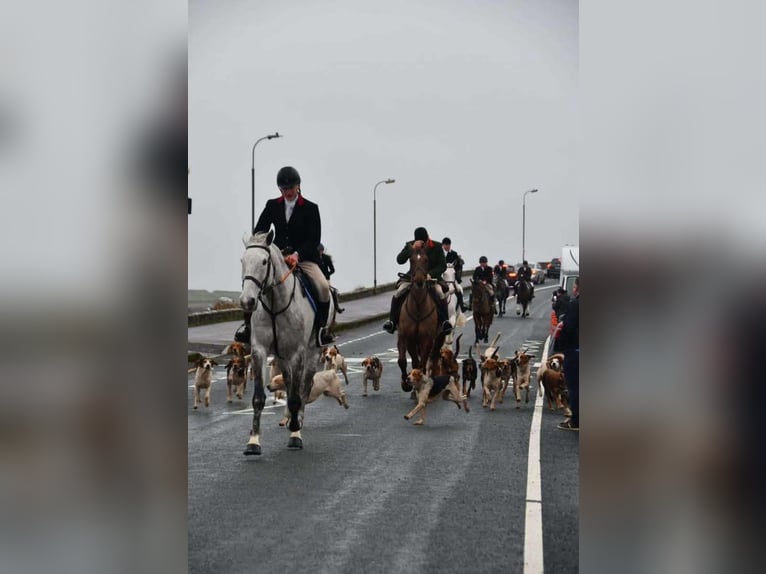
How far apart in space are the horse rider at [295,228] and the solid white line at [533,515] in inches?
110

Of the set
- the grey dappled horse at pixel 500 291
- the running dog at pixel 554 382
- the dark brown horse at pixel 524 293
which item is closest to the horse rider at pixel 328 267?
the running dog at pixel 554 382

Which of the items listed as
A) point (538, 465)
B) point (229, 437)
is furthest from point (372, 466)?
point (229, 437)

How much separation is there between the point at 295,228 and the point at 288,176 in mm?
619

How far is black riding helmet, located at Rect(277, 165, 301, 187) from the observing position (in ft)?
36.8

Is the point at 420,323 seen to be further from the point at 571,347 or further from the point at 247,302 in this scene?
the point at 247,302

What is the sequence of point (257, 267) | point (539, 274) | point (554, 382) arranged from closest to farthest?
point (257, 267) < point (554, 382) < point (539, 274)

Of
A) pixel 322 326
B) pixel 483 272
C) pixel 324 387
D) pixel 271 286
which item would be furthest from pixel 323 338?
pixel 483 272

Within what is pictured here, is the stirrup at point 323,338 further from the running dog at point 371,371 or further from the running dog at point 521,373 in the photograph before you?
the running dog at point 371,371

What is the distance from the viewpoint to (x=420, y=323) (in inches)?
619
